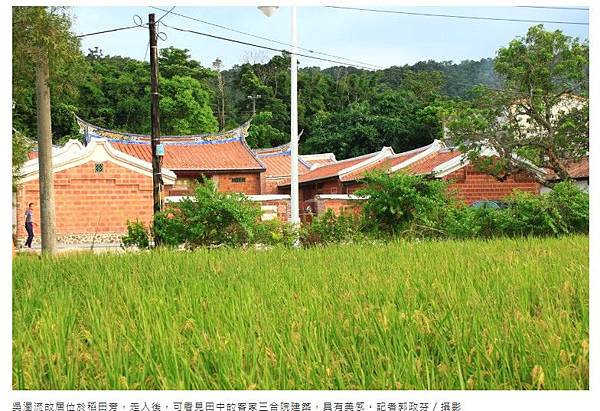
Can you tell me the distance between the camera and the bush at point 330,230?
24.1 feet

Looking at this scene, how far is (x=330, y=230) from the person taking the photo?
7457 mm

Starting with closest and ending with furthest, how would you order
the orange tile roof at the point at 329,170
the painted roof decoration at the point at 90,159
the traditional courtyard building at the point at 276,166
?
the painted roof decoration at the point at 90,159 → the orange tile roof at the point at 329,170 → the traditional courtyard building at the point at 276,166

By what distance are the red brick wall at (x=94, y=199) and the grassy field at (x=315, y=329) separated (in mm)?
8095

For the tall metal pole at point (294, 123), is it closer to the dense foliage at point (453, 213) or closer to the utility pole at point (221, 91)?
the dense foliage at point (453, 213)

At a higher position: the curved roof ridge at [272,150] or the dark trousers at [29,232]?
the curved roof ridge at [272,150]

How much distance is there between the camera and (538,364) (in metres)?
1.67

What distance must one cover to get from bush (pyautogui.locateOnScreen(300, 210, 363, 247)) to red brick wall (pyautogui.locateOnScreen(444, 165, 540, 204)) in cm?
665

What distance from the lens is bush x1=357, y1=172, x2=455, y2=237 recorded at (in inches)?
286

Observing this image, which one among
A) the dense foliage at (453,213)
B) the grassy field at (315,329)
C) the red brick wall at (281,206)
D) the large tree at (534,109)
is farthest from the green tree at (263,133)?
the grassy field at (315,329)

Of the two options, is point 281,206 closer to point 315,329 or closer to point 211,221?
point 211,221

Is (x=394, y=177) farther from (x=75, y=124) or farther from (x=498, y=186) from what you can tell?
(x=75, y=124)

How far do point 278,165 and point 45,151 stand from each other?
1248 cm

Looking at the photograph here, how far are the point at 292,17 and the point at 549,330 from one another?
7964 millimetres

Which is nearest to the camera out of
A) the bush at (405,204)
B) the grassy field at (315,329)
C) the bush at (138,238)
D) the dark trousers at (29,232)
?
the grassy field at (315,329)
